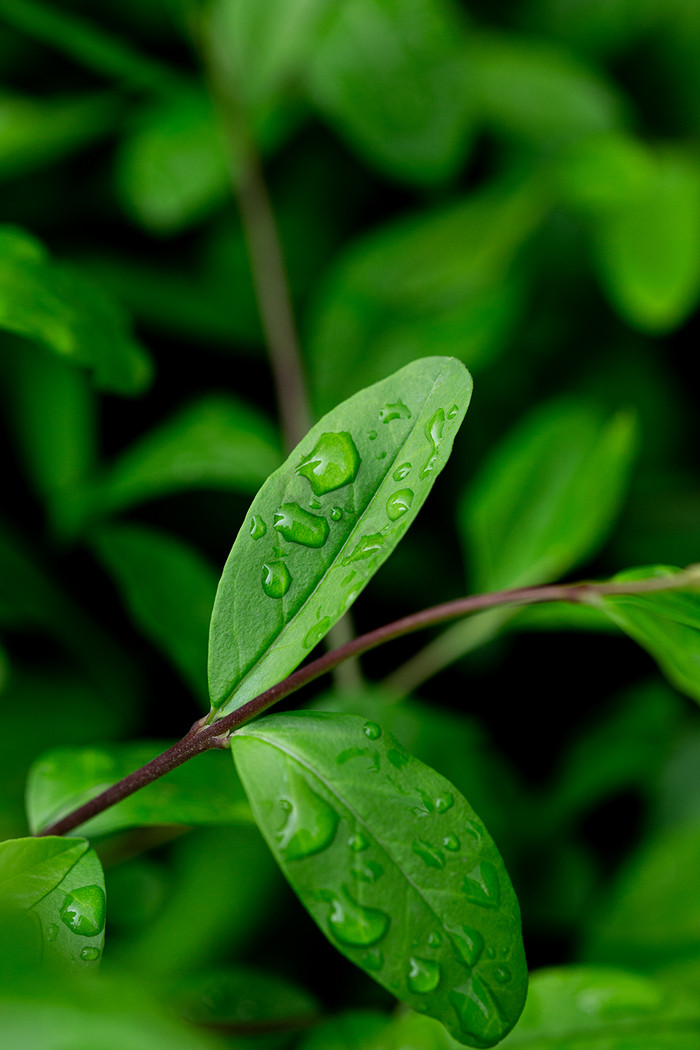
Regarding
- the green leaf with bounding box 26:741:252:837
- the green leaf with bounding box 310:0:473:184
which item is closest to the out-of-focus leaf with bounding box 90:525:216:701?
the green leaf with bounding box 26:741:252:837

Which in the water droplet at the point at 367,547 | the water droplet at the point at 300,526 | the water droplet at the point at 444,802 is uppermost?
the water droplet at the point at 300,526

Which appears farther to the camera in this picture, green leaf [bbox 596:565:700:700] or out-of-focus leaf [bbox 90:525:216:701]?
out-of-focus leaf [bbox 90:525:216:701]

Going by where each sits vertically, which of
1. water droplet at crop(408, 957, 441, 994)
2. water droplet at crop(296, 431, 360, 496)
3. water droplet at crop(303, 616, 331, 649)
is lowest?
water droplet at crop(408, 957, 441, 994)

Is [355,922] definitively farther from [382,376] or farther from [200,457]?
[382,376]

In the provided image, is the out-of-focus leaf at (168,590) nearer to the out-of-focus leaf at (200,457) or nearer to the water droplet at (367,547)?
the out-of-focus leaf at (200,457)

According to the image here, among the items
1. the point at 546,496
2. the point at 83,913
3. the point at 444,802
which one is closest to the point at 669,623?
the point at 444,802

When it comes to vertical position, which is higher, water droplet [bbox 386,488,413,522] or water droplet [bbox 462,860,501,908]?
water droplet [bbox 386,488,413,522]

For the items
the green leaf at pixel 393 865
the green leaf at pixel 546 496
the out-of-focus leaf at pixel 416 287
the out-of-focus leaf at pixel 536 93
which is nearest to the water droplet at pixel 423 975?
the green leaf at pixel 393 865

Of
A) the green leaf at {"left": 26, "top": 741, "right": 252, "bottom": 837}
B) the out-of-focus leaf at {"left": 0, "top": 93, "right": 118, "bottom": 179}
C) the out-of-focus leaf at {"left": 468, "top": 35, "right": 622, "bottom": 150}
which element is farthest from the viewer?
the out-of-focus leaf at {"left": 468, "top": 35, "right": 622, "bottom": 150}

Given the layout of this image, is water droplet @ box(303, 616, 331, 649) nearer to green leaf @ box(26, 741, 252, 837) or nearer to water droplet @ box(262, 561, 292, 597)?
water droplet @ box(262, 561, 292, 597)
